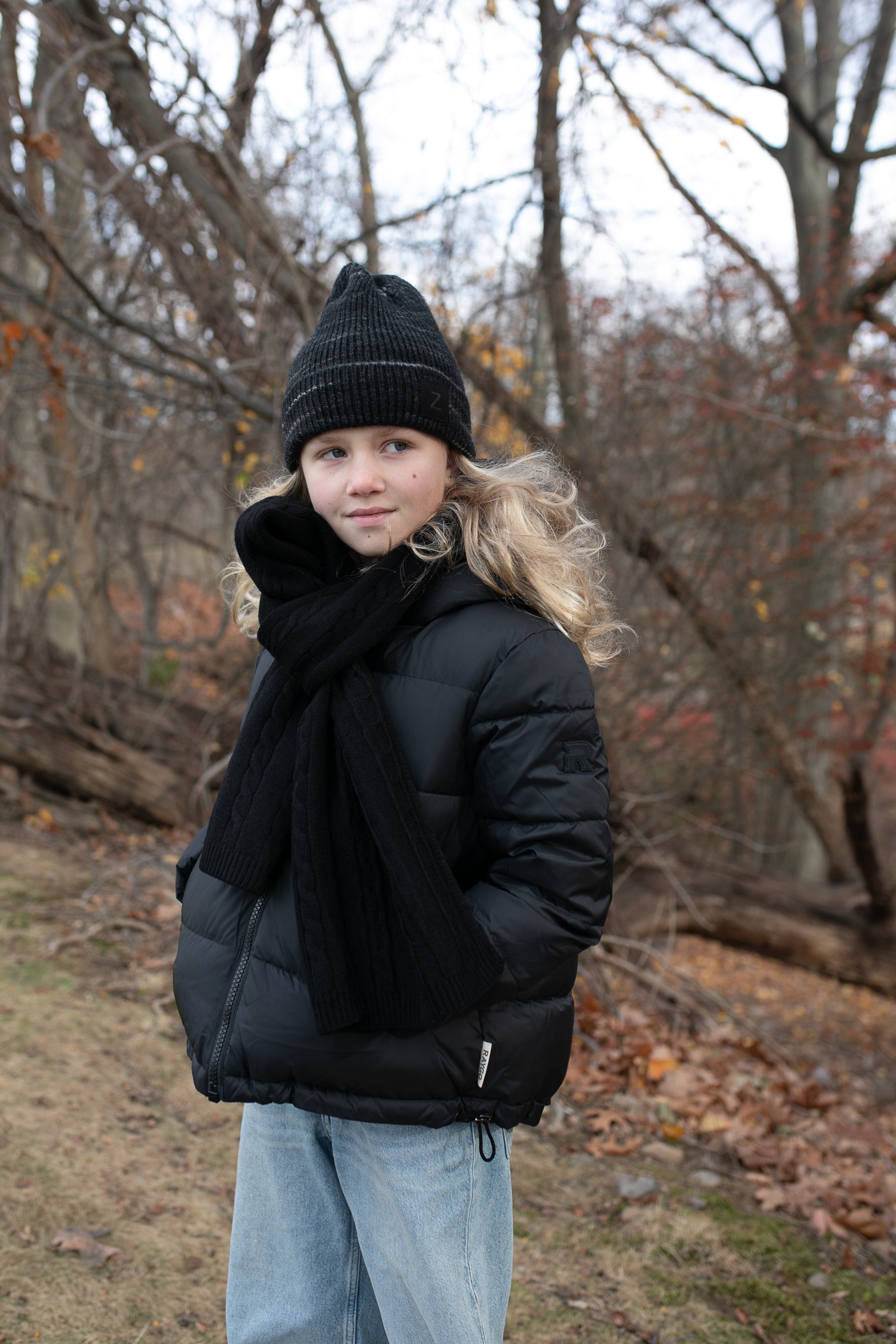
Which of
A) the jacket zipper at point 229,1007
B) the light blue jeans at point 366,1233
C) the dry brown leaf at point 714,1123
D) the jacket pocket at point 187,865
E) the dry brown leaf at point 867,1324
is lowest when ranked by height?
the dry brown leaf at point 867,1324

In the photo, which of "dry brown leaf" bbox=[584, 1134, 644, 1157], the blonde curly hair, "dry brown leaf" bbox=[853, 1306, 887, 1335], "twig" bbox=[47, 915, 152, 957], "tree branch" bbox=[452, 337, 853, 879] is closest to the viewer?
the blonde curly hair

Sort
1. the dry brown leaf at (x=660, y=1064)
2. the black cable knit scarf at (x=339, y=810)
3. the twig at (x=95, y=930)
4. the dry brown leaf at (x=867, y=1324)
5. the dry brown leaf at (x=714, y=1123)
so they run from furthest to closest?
1. the twig at (x=95, y=930)
2. the dry brown leaf at (x=660, y=1064)
3. the dry brown leaf at (x=714, y=1123)
4. the dry brown leaf at (x=867, y=1324)
5. the black cable knit scarf at (x=339, y=810)

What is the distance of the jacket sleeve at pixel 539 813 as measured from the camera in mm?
1513

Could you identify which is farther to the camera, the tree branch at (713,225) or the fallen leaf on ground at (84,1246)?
the tree branch at (713,225)

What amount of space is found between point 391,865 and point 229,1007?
40 centimetres

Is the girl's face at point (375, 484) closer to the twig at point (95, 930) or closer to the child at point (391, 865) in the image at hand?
the child at point (391, 865)

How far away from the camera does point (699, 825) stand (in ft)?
18.4

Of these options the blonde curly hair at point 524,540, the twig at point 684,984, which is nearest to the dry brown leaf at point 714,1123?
the twig at point 684,984

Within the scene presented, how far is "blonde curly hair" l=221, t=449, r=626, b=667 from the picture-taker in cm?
173

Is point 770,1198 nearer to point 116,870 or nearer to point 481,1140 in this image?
point 481,1140

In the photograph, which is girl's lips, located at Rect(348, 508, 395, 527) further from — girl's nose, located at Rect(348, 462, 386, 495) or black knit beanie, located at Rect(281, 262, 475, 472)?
black knit beanie, located at Rect(281, 262, 475, 472)

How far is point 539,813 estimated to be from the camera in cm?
152

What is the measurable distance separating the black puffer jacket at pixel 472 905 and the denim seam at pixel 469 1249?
11cm

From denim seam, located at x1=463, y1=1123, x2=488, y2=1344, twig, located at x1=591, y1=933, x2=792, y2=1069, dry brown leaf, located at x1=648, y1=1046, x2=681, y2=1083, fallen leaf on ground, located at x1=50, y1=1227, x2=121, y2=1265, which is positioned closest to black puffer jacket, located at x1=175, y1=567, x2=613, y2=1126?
denim seam, located at x1=463, y1=1123, x2=488, y2=1344
